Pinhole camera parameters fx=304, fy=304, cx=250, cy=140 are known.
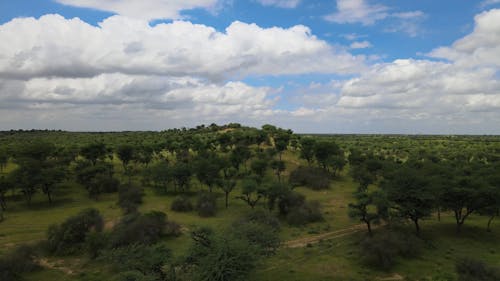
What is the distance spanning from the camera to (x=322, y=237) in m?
39.0

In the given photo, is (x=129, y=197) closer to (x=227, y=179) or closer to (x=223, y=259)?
(x=227, y=179)

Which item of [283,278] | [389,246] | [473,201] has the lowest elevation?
[283,278]

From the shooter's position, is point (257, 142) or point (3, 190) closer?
point (3, 190)

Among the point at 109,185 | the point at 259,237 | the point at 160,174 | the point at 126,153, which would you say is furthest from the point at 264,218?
the point at 126,153

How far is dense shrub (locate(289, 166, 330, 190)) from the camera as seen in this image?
229ft

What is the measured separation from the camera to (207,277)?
71.8 feet

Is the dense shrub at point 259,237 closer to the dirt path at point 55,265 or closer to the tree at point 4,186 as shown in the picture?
the dirt path at point 55,265

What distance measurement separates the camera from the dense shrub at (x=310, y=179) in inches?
2746

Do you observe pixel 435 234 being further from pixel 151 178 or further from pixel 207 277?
pixel 151 178

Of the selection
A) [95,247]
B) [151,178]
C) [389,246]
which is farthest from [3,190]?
[389,246]

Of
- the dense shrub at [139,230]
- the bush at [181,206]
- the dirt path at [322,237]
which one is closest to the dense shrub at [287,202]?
the dirt path at [322,237]

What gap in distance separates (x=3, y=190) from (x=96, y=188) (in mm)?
14713

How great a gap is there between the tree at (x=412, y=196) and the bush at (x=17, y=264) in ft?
132

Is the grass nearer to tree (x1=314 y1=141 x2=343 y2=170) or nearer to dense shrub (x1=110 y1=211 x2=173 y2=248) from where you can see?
dense shrub (x1=110 y1=211 x2=173 y2=248)
